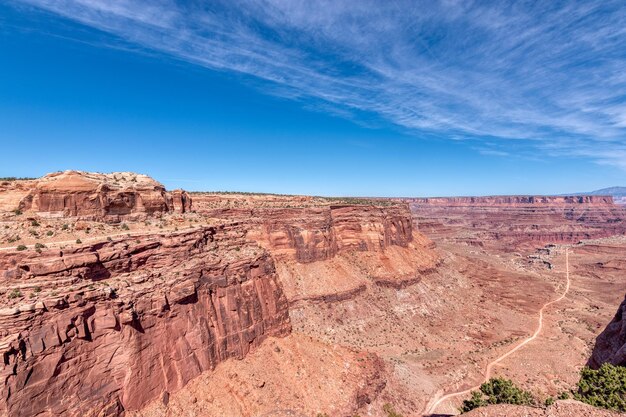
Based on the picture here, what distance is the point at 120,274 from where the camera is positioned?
2683cm

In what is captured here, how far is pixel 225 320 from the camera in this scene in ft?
108

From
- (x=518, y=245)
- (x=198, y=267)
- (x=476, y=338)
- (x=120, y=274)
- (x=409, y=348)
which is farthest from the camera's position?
(x=518, y=245)

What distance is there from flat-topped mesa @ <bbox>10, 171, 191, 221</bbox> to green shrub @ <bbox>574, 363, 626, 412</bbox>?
Answer: 39.6 metres

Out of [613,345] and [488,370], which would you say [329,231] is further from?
[613,345]

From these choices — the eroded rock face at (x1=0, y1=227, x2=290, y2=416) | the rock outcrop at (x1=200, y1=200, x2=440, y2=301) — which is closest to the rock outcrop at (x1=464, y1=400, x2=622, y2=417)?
the eroded rock face at (x1=0, y1=227, x2=290, y2=416)

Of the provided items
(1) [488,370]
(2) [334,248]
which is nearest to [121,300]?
(2) [334,248]

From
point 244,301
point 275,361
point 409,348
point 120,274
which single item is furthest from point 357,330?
point 120,274

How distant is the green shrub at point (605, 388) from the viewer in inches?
766

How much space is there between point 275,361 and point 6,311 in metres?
23.4

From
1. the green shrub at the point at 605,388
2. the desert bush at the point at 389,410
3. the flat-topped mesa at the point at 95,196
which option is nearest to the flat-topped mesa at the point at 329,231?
the flat-topped mesa at the point at 95,196

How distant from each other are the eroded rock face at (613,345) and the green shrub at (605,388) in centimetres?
290

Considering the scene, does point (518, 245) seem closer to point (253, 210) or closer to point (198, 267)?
point (253, 210)

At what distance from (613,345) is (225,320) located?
33.4 m

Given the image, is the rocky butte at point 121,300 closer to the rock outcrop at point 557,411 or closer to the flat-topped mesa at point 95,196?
the flat-topped mesa at point 95,196
